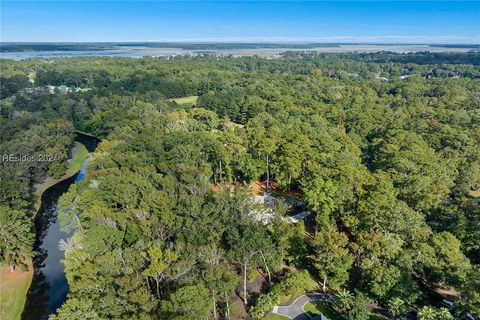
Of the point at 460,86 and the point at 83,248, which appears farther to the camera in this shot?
the point at 460,86

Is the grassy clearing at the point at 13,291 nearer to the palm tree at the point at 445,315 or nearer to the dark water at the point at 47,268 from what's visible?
the dark water at the point at 47,268

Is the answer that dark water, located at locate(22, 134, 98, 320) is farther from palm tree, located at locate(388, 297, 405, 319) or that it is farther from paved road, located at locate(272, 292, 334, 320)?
palm tree, located at locate(388, 297, 405, 319)

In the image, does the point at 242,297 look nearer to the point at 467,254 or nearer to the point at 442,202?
the point at 467,254

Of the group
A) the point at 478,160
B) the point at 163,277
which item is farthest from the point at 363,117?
the point at 163,277

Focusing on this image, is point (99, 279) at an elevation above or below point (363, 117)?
below

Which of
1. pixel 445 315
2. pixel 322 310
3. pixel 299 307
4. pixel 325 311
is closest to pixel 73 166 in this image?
pixel 299 307

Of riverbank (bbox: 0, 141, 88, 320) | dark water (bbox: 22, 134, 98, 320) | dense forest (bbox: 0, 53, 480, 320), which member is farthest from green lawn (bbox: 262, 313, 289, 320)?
riverbank (bbox: 0, 141, 88, 320)

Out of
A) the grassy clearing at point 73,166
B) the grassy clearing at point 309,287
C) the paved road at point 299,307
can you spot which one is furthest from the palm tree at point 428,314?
the grassy clearing at point 73,166
